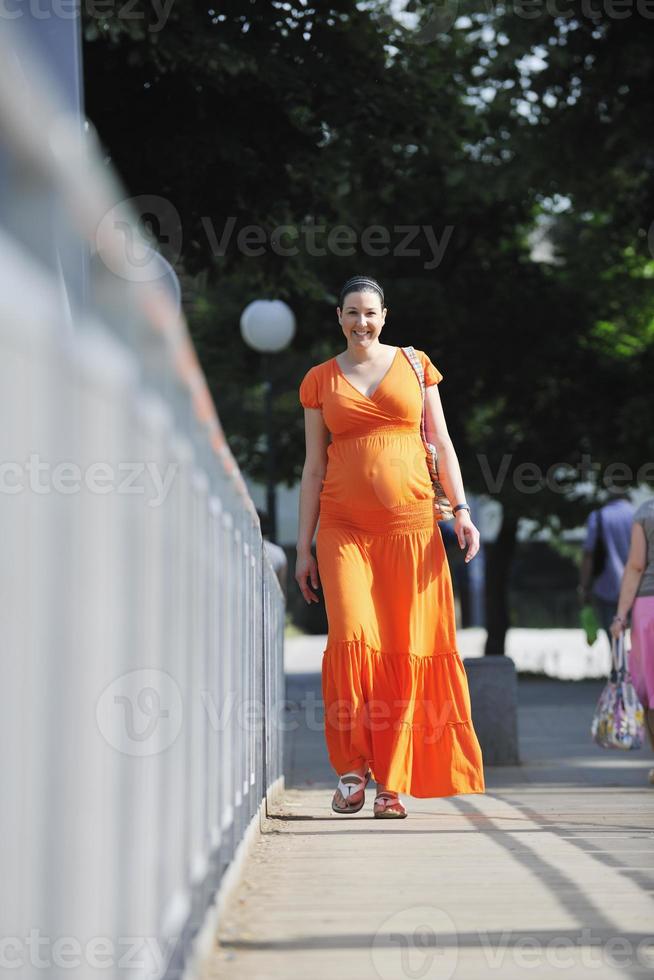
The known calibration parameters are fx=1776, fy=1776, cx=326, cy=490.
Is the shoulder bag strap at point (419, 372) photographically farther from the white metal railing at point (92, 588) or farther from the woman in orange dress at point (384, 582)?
the white metal railing at point (92, 588)

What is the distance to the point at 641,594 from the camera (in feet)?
30.1

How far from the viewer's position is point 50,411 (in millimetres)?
1971

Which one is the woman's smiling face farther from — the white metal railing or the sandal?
the white metal railing

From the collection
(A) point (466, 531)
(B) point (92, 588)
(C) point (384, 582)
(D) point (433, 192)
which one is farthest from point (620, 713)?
(D) point (433, 192)

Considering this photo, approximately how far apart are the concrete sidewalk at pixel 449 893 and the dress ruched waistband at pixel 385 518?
42.9 inches

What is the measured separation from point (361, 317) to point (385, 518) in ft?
2.51

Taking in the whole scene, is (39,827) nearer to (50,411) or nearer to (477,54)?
(50,411)

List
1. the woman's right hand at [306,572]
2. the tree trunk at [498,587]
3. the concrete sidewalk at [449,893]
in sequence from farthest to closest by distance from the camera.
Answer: the tree trunk at [498,587] → the woman's right hand at [306,572] → the concrete sidewalk at [449,893]

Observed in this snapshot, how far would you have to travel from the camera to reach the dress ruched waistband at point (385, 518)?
Result: 6.60 metres

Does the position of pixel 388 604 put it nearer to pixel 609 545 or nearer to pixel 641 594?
pixel 641 594

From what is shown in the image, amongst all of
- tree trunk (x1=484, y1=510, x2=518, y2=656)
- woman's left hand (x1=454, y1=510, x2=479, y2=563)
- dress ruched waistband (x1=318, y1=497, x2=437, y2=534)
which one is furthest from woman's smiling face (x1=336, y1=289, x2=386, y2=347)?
tree trunk (x1=484, y1=510, x2=518, y2=656)

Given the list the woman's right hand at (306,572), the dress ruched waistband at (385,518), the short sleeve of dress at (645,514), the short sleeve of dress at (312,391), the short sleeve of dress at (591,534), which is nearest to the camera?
the dress ruched waistband at (385,518)

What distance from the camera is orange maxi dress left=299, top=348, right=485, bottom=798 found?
6.45 metres

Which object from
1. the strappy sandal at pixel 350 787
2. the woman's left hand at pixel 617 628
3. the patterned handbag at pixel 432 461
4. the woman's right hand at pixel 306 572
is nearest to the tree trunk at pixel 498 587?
the woman's left hand at pixel 617 628
